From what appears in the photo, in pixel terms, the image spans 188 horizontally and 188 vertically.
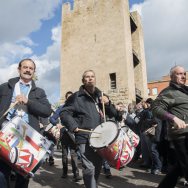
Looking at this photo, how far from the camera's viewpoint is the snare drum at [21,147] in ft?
9.23

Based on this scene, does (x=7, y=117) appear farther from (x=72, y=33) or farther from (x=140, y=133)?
(x=72, y=33)

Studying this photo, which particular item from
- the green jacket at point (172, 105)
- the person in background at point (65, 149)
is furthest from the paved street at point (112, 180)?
the green jacket at point (172, 105)

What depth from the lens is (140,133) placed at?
790cm

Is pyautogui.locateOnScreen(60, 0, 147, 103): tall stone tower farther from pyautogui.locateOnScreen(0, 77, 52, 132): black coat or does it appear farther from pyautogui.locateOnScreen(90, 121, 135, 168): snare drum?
pyautogui.locateOnScreen(0, 77, 52, 132): black coat

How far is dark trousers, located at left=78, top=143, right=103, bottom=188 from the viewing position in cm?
386

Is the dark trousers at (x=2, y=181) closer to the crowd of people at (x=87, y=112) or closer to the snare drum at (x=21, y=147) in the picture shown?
A: the crowd of people at (x=87, y=112)

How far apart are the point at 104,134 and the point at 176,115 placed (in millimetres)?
953

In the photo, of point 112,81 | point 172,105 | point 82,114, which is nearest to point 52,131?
point 82,114

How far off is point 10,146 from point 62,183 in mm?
3180

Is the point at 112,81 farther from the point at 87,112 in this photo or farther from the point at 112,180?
the point at 87,112

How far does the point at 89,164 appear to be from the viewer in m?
3.93

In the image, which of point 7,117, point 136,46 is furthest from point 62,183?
point 136,46

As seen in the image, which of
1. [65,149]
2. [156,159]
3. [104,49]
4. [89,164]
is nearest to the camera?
[89,164]

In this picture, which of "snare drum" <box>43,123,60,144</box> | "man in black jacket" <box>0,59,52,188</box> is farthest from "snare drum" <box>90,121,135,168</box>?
"snare drum" <box>43,123,60,144</box>
